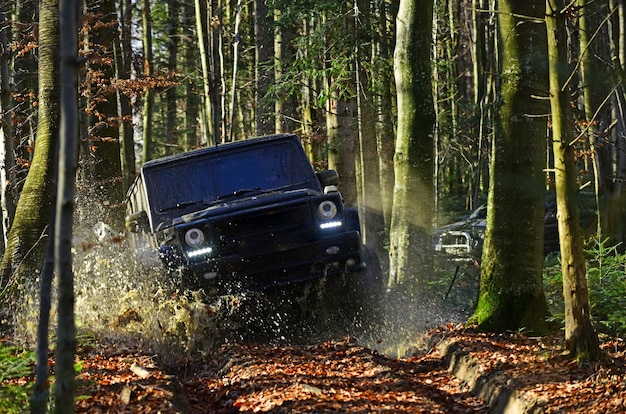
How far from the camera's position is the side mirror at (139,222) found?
10359mm

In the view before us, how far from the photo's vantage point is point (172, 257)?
9.10 metres

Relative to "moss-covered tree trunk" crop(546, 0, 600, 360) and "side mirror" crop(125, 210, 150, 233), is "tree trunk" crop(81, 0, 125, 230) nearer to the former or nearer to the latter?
"side mirror" crop(125, 210, 150, 233)

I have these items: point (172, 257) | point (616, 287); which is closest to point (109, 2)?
Result: point (172, 257)

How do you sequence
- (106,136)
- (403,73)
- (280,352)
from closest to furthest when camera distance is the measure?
(280,352)
(403,73)
(106,136)

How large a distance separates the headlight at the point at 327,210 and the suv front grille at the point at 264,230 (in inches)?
5.1

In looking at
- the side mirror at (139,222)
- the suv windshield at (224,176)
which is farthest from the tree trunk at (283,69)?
the side mirror at (139,222)

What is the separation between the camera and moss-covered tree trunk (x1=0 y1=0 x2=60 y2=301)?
8.85 meters

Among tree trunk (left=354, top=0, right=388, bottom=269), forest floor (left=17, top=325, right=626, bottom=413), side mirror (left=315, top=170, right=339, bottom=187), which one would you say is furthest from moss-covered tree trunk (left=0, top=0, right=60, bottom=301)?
tree trunk (left=354, top=0, right=388, bottom=269)

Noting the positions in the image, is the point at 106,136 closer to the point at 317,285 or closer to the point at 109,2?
the point at 109,2

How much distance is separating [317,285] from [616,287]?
3.15 metres

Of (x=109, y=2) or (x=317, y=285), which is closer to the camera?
(x=317, y=285)

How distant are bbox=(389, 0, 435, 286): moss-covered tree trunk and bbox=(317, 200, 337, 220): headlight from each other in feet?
9.02

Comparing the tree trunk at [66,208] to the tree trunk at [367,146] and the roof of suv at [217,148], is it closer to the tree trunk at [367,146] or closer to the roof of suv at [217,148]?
the roof of suv at [217,148]

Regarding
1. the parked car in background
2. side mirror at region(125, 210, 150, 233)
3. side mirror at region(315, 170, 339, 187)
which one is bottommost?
the parked car in background
